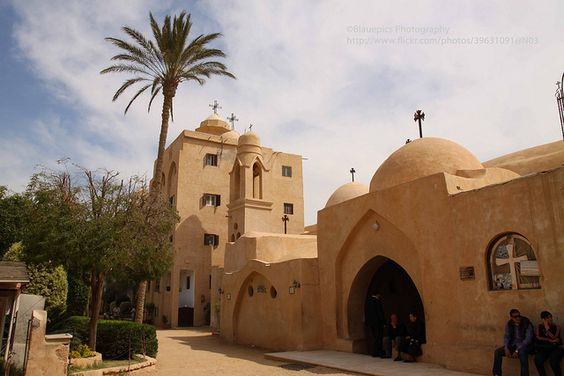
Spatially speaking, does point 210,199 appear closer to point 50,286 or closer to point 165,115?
point 165,115

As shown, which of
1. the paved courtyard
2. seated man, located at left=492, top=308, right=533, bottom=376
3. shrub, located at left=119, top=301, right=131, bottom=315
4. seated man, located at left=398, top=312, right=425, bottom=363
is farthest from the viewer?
shrub, located at left=119, top=301, right=131, bottom=315

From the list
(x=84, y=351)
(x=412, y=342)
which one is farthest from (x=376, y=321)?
(x=84, y=351)

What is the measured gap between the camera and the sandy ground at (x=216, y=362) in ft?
38.1

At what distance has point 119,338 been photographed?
1347 cm

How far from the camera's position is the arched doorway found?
14.0 m

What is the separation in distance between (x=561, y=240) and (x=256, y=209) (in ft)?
61.6

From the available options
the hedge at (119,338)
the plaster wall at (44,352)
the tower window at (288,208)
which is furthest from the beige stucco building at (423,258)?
the tower window at (288,208)

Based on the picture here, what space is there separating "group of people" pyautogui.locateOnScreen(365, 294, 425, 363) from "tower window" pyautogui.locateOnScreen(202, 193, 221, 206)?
20.3 m

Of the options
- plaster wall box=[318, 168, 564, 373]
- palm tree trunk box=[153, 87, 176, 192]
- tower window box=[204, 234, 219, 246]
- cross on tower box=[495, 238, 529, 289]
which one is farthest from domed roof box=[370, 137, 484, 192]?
tower window box=[204, 234, 219, 246]

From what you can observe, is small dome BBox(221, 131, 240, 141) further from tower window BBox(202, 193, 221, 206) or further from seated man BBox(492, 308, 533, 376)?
seated man BBox(492, 308, 533, 376)

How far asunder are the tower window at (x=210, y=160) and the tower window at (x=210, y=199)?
7.70 ft

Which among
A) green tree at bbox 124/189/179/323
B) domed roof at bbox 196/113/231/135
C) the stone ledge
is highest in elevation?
domed roof at bbox 196/113/231/135

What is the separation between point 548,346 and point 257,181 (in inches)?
862

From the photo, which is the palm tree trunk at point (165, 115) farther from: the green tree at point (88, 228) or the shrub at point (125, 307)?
the shrub at point (125, 307)
